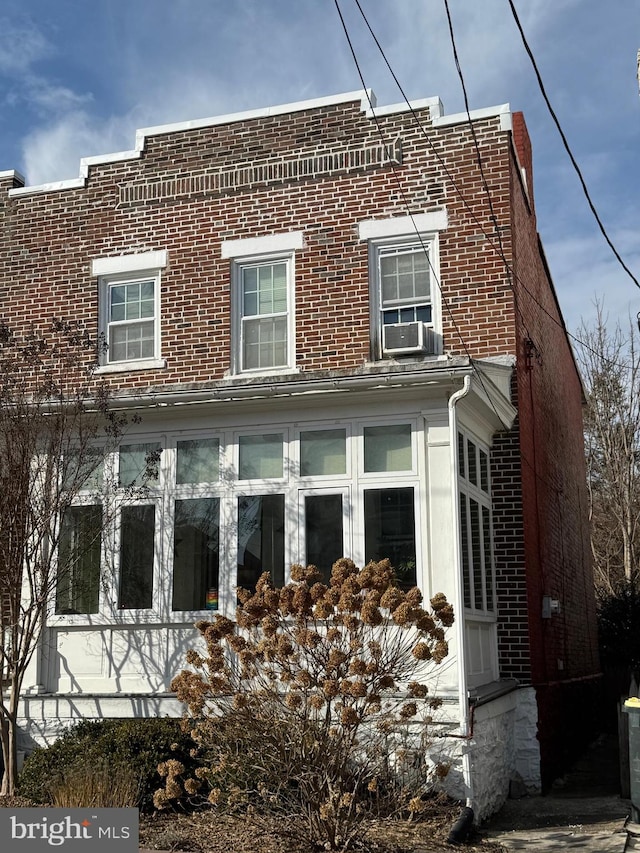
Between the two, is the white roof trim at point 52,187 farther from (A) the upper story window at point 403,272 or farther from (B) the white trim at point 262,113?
(A) the upper story window at point 403,272

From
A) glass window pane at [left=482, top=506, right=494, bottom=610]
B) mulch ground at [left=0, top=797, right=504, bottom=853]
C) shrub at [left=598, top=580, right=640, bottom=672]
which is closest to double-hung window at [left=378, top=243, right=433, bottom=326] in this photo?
glass window pane at [left=482, top=506, right=494, bottom=610]

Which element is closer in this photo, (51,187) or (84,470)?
(84,470)

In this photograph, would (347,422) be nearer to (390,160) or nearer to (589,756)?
(390,160)

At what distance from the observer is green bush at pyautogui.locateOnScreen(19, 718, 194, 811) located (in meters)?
8.55

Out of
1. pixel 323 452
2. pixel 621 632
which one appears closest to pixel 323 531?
pixel 323 452

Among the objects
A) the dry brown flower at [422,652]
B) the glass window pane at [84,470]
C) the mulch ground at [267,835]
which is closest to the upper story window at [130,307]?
the glass window pane at [84,470]

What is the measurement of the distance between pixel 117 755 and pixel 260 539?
103 inches

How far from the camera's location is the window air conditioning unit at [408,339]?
11359 millimetres

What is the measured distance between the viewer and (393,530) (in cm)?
966

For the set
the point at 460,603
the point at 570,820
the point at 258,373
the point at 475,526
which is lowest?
the point at 570,820

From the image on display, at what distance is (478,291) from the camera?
11.6m

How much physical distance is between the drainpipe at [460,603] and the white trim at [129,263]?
17.8 ft

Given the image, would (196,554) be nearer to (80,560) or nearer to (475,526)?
(80,560)

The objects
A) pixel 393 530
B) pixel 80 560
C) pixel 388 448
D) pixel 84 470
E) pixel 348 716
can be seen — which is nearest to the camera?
pixel 348 716
